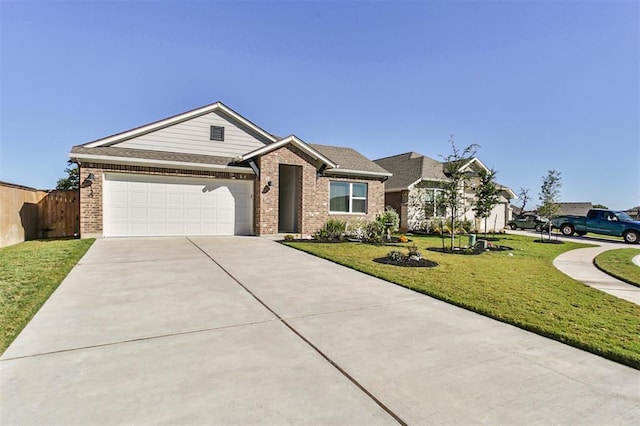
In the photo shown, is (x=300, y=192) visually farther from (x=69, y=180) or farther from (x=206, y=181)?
(x=69, y=180)

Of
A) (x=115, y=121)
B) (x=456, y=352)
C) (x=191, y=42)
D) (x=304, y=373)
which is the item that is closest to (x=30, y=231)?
(x=191, y=42)

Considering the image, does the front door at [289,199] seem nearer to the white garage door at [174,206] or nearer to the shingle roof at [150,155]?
the white garage door at [174,206]

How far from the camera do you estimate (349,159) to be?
17812mm

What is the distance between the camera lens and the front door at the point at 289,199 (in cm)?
1505

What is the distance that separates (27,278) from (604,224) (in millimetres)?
26604

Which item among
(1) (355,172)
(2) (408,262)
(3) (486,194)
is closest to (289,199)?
(1) (355,172)

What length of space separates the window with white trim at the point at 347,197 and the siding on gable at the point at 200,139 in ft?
14.6

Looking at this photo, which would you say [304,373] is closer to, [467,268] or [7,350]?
[7,350]

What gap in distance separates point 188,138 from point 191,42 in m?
4.04

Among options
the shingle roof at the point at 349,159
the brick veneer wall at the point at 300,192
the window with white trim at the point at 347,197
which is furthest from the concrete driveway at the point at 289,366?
the shingle roof at the point at 349,159

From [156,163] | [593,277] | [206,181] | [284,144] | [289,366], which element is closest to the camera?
[289,366]

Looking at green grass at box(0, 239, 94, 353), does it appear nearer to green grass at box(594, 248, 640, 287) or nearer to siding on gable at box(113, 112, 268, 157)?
siding on gable at box(113, 112, 268, 157)

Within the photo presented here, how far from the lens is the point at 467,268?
7980 mm

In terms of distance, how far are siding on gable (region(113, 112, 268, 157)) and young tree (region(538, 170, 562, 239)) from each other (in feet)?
49.7
